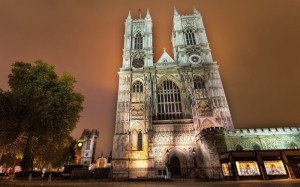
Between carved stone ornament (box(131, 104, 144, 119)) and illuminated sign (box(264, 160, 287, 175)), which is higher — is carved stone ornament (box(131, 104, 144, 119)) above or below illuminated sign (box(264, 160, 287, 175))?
above

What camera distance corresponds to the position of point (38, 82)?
17672 mm

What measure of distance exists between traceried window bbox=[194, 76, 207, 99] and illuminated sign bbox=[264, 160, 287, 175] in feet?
55.1

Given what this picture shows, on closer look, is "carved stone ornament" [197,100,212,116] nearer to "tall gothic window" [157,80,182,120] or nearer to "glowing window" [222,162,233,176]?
"tall gothic window" [157,80,182,120]

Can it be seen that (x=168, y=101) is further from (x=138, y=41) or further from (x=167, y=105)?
(x=138, y=41)

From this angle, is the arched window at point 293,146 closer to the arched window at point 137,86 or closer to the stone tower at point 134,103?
the stone tower at point 134,103

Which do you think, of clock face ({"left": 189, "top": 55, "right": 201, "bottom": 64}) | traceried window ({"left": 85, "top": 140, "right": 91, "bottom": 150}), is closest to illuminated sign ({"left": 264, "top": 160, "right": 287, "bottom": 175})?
clock face ({"left": 189, "top": 55, "right": 201, "bottom": 64})

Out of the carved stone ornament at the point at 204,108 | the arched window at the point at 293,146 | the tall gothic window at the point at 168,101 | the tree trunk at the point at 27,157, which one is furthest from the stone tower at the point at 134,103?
the arched window at the point at 293,146

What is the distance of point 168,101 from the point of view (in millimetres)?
29906

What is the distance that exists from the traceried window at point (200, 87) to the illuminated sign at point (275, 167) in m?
16.8

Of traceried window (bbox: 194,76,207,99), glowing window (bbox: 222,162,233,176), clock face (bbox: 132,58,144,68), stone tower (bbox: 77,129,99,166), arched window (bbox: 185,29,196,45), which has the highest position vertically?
arched window (bbox: 185,29,196,45)

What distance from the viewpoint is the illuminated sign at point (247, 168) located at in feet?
41.7

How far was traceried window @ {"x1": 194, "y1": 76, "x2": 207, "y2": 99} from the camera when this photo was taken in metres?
29.3

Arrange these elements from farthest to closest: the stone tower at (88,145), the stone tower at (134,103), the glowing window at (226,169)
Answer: the stone tower at (88,145), the stone tower at (134,103), the glowing window at (226,169)

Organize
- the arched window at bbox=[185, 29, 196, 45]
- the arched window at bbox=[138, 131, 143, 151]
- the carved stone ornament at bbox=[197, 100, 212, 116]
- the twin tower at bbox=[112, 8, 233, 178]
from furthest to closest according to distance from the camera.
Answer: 1. the arched window at bbox=[185, 29, 196, 45]
2. the carved stone ornament at bbox=[197, 100, 212, 116]
3. the arched window at bbox=[138, 131, 143, 151]
4. the twin tower at bbox=[112, 8, 233, 178]
